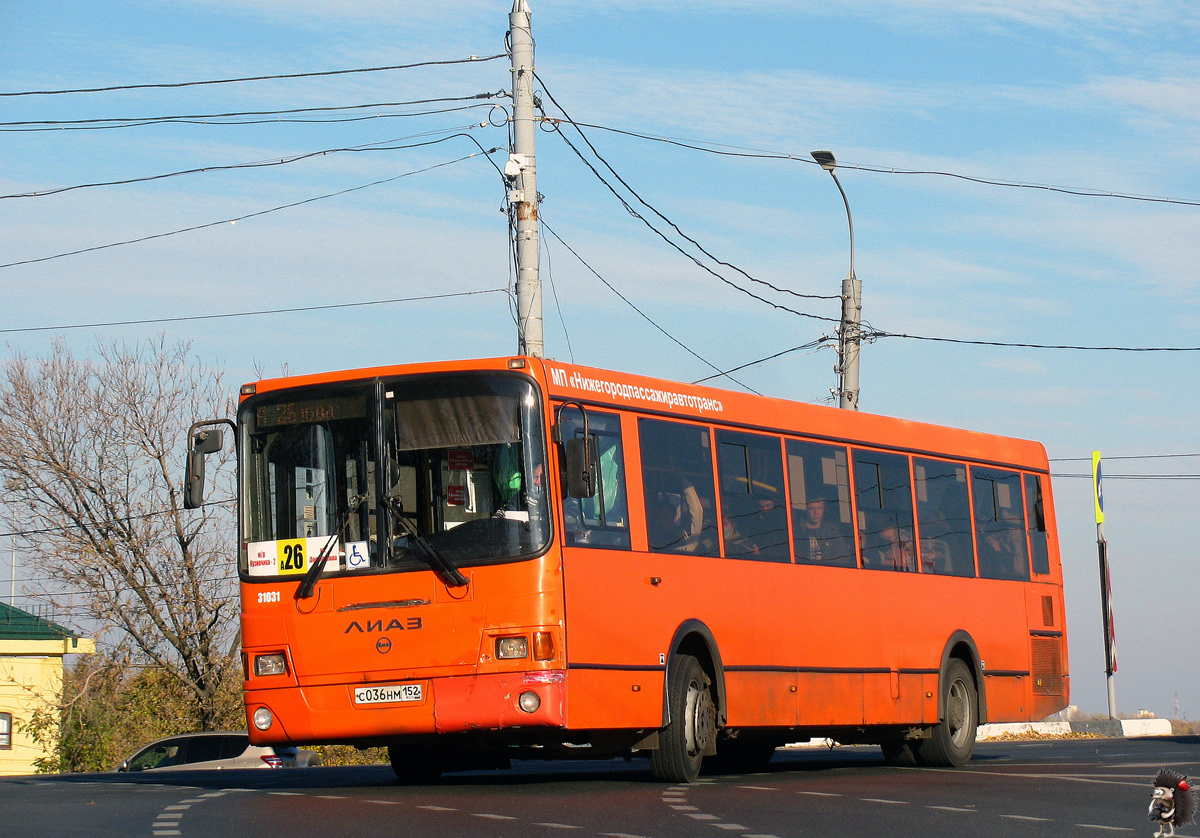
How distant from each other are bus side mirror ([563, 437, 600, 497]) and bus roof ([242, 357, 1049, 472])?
524 mm

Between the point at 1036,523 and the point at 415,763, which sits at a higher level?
the point at 1036,523

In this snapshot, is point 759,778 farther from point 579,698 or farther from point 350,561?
point 350,561

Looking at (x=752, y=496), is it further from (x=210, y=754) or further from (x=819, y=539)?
(x=210, y=754)

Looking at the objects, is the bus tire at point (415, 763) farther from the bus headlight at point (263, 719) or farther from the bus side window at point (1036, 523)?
the bus side window at point (1036, 523)

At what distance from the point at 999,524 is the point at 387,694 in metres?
8.79

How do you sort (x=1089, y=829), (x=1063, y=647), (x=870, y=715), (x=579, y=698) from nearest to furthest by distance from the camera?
1. (x=1089, y=829)
2. (x=579, y=698)
3. (x=870, y=715)
4. (x=1063, y=647)

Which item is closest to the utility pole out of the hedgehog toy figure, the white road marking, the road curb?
the white road marking

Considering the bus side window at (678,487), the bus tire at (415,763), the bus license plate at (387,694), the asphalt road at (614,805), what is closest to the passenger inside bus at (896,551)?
the asphalt road at (614,805)

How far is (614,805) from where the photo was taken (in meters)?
11.3

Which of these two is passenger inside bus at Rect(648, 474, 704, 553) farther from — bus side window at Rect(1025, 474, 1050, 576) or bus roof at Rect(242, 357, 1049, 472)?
bus side window at Rect(1025, 474, 1050, 576)

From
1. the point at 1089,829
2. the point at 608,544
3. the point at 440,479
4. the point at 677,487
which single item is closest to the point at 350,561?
the point at 440,479

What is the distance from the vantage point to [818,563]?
1576 cm

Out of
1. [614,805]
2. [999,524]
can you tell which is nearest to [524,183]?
[999,524]

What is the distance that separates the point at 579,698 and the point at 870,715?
15.9 ft
